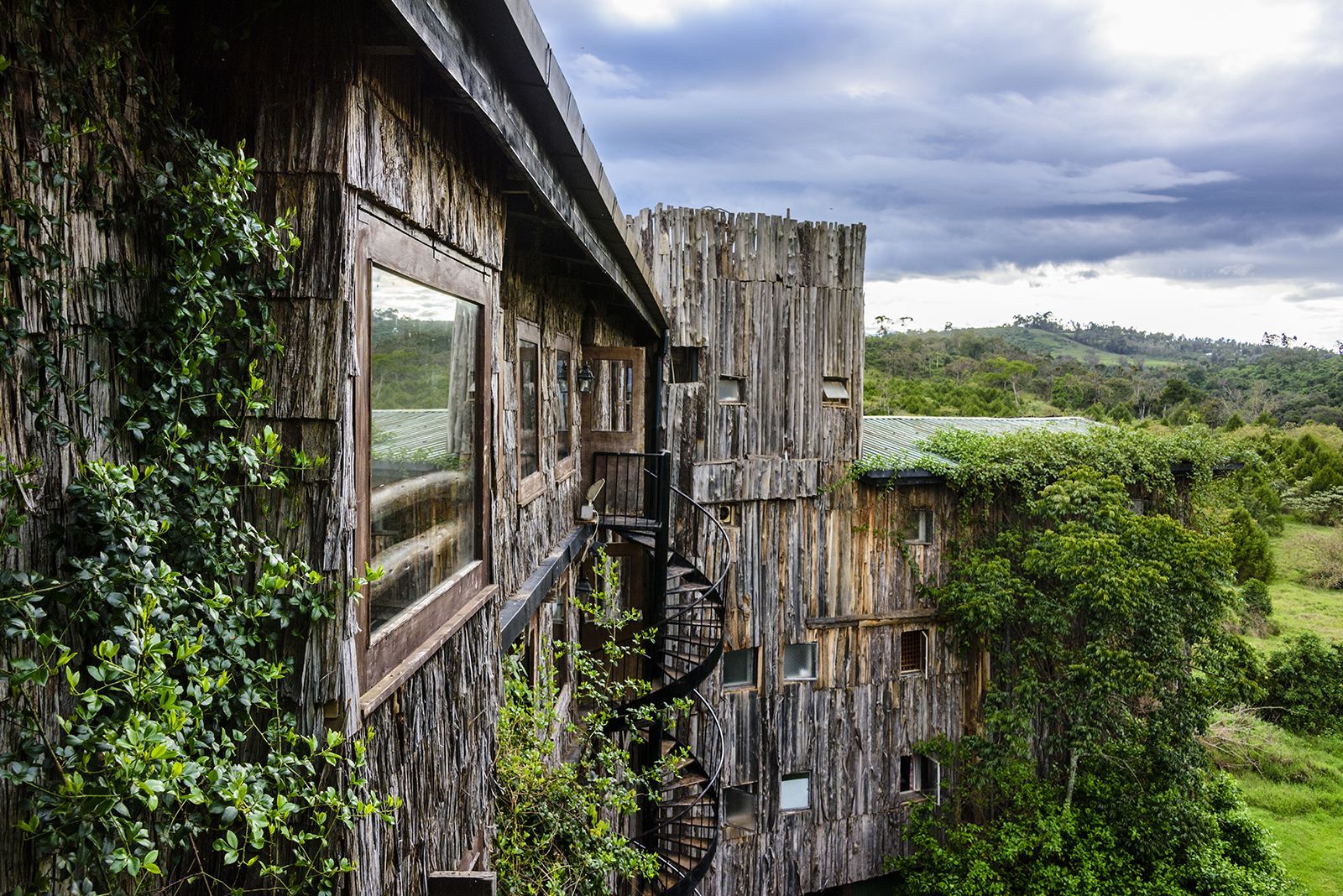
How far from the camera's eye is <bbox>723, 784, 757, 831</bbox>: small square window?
12.6m

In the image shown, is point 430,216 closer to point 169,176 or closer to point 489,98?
point 489,98

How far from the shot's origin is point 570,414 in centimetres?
797

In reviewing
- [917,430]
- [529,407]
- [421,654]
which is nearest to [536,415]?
[529,407]

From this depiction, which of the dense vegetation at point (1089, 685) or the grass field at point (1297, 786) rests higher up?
the dense vegetation at point (1089, 685)

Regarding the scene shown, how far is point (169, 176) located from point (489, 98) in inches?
38.3

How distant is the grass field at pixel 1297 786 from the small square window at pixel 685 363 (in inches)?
578

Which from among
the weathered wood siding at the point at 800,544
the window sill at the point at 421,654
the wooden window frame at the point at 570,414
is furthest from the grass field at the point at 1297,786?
the window sill at the point at 421,654

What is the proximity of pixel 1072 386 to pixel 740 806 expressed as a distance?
34105 millimetres

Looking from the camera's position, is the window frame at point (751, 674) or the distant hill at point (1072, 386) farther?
the distant hill at point (1072, 386)

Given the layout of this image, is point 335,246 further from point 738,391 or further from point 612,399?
point 738,391

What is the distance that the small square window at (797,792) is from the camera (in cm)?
1284

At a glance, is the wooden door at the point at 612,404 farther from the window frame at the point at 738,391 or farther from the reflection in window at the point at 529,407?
the window frame at the point at 738,391

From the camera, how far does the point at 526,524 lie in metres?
5.65

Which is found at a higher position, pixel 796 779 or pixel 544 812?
pixel 544 812
